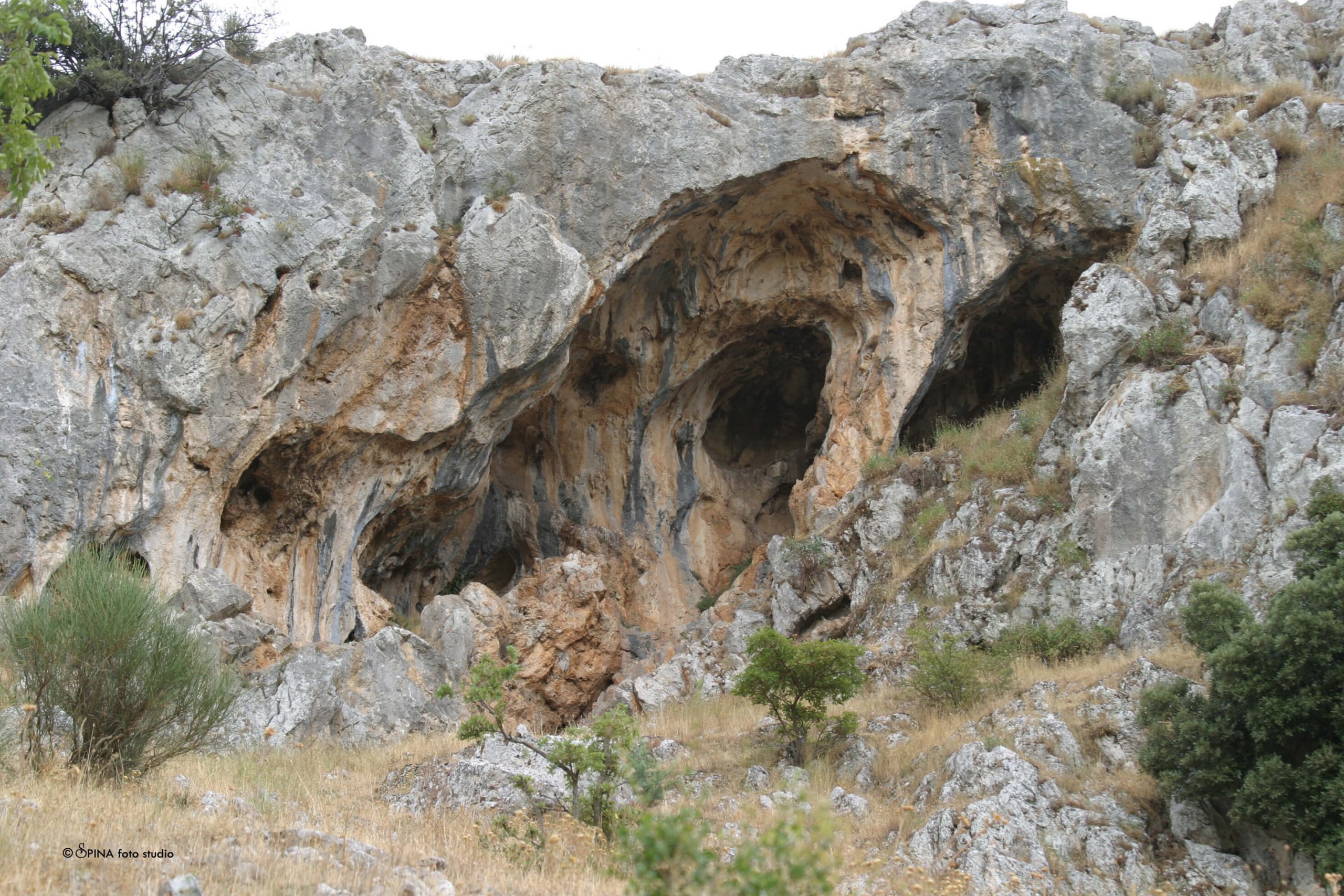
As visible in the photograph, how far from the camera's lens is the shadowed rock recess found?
13.2 m

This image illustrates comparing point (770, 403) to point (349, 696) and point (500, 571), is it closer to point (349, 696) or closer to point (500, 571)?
point (500, 571)

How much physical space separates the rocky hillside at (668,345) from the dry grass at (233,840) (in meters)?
3.54

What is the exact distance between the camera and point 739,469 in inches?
854

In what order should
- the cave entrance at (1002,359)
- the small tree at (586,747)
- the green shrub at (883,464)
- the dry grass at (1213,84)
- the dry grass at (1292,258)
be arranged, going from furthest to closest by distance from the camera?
the cave entrance at (1002,359) < the dry grass at (1213,84) < the green shrub at (883,464) < the dry grass at (1292,258) < the small tree at (586,747)

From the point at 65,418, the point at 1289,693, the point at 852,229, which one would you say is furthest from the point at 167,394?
the point at 1289,693

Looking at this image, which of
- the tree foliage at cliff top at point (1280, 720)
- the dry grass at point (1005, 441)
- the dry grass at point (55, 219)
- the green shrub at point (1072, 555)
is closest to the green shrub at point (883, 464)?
the dry grass at point (1005, 441)

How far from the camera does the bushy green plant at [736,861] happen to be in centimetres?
427

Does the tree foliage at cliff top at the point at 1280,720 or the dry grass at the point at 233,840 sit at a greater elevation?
the tree foliage at cliff top at the point at 1280,720

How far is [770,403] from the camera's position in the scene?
22.3 meters

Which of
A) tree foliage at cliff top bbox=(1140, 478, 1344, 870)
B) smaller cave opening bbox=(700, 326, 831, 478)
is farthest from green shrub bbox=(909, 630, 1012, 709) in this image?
smaller cave opening bbox=(700, 326, 831, 478)

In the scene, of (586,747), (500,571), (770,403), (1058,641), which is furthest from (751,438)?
(586,747)

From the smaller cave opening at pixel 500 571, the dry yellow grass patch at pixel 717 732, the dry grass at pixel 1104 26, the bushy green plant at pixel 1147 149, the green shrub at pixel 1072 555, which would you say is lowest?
the dry yellow grass patch at pixel 717 732

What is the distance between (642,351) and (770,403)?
14.1ft

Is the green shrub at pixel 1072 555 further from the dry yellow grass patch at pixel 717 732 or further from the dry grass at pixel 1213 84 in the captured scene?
the dry grass at pixel 1213 84
